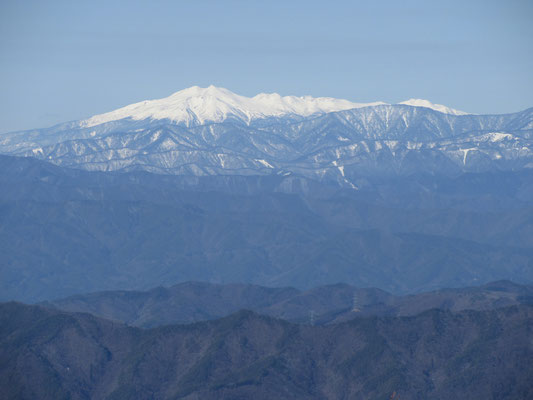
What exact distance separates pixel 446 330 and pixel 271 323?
26754mm

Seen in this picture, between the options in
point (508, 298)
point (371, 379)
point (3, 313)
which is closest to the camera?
point (371, 379)

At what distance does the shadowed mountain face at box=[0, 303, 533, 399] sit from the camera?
449 feet

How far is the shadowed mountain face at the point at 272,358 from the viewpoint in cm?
13688

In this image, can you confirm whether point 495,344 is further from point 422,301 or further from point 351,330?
point 422,301

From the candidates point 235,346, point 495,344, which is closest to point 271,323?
point 235,346

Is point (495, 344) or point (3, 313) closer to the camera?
point (495, 344)

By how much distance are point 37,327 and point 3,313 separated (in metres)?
11.9

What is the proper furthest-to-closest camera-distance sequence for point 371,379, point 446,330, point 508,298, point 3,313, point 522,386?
1. point 508,298
2. point 3,313
3. point 446,330
4. point 371,379
5. point 522,386

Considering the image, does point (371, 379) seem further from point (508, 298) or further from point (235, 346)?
point (508, 298)

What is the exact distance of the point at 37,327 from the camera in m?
156

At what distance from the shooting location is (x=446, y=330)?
150 m

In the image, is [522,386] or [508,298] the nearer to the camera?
[522,386]

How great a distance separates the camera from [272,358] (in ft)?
473

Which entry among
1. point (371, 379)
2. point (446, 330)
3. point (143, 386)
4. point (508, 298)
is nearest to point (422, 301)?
point (508, 298)
